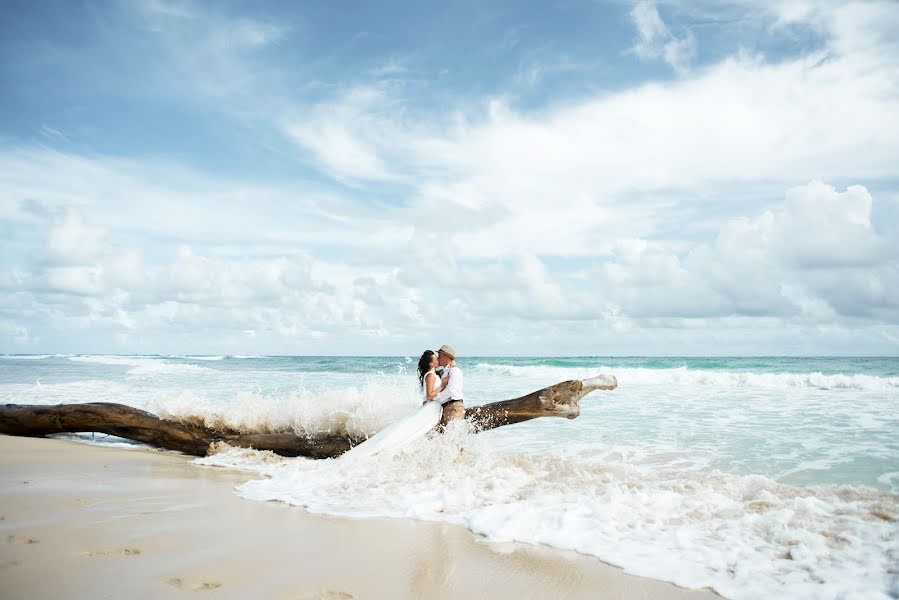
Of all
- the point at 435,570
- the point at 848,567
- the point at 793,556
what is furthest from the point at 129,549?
the point at 848,567

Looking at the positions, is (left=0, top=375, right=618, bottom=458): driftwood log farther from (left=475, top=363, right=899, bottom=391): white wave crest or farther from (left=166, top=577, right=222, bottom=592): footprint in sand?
(left=475, top=363, right=899, bottom=391): white wave crest

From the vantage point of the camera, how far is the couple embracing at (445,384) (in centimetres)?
870

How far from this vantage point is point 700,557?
14.8 ft

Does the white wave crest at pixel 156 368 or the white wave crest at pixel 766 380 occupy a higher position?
the white wave crest at pixel 156 368

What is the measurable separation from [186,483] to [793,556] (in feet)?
22.5

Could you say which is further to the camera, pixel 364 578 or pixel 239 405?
pixel 239 405

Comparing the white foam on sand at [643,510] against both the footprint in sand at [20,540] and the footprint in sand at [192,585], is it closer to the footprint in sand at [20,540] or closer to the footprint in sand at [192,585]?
the footprint in sand at [192,585]

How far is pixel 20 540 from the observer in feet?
14.6

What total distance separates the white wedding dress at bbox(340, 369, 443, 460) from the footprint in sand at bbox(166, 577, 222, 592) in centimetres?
435

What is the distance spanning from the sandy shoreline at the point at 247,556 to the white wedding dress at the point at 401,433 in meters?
2.16

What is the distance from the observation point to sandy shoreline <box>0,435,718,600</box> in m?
3.72

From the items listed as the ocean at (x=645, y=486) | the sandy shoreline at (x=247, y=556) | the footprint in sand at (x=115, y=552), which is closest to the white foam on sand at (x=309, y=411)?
the ocean at (x=645, y=486)

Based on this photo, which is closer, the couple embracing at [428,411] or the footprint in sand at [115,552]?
the footprint in sand at [115,552]

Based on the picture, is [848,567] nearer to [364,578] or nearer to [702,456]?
[364,578]
